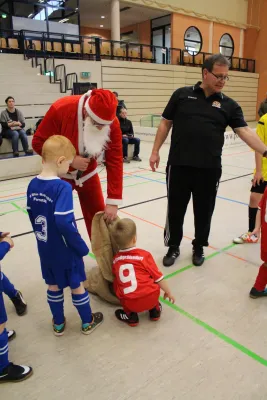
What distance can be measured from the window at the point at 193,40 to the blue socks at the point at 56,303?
17272 mm

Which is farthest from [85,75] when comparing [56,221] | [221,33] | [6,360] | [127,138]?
[6,360]

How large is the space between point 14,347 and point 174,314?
99 centimetres

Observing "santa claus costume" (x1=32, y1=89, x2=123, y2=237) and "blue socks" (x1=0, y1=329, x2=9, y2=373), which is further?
"santa claus costume" (x1=32, y1=89, x2=123, y2=237)

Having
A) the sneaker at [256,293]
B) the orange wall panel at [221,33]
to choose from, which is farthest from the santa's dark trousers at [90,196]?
the orange wall panel at [221,33]

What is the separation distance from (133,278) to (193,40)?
696 inches

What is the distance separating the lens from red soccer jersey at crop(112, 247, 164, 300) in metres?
1.91

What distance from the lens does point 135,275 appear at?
192 cm

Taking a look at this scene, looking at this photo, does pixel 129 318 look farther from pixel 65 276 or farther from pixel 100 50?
pixel 100 50

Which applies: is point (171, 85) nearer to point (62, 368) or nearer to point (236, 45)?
point (236, 45)

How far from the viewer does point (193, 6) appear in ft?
52.5

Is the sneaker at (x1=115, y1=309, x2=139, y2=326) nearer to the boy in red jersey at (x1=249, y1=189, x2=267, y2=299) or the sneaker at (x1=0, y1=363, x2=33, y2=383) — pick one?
the sneaker at (x1=0, y1=363, x2=33, y2=383)

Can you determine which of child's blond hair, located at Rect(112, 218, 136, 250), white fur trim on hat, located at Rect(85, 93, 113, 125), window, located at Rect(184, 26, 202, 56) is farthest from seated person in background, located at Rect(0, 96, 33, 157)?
window, located at Rect(184, 26, 202, 56)

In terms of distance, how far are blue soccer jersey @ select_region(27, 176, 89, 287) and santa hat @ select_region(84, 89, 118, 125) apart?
1.58ft

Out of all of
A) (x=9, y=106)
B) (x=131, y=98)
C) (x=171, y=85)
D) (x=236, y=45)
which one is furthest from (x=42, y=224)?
(x=236, y=45)
